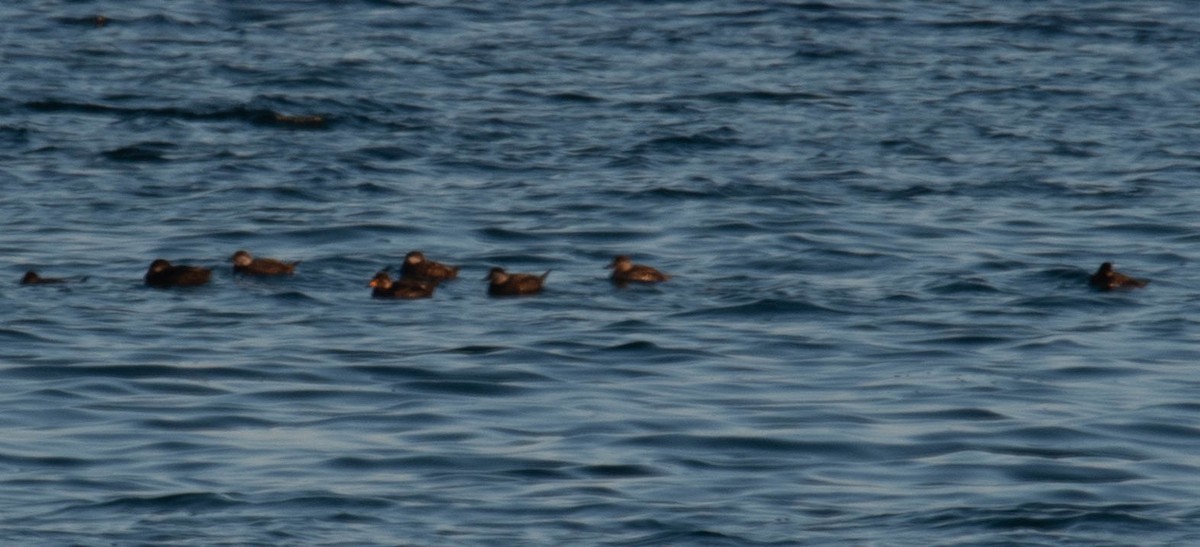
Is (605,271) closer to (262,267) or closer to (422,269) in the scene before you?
(422,269)

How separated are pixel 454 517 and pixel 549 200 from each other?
1146 centimetres

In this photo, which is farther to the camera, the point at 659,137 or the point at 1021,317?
the point at 659,137

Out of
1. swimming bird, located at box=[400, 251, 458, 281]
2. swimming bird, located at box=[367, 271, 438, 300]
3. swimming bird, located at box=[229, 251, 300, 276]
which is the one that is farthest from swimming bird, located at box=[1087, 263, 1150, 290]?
swimming bird, located at box=[229, 251, 300, 276]

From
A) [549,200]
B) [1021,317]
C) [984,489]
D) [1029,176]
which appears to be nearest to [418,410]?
[984,489]

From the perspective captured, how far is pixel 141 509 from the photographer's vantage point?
1252cm

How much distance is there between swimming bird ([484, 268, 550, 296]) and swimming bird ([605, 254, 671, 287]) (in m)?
0.71

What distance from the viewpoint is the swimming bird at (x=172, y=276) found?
63.0ft

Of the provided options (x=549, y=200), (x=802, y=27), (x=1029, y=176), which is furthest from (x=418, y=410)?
(x=802, y=27)

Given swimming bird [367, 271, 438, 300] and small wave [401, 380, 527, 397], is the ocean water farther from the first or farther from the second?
swimming bird [367, 271, 438, 300]

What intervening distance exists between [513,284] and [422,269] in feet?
2.91

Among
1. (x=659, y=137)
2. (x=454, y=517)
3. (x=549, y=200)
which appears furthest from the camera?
(x=659, y=137)

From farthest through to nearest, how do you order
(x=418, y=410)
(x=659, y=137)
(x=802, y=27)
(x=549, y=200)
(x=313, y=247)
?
(x=802, y=27), (x=659, y=137), (x=549, y=200), (x=313, y=247), (x=418, y=410)

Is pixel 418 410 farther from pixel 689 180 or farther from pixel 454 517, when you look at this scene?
pixel 689 180

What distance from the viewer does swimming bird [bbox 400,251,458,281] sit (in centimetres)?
1958
